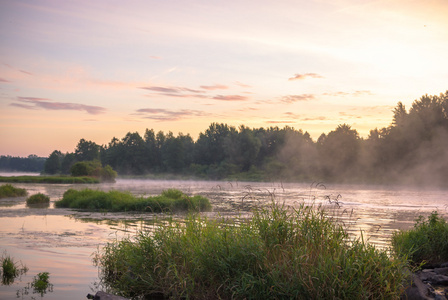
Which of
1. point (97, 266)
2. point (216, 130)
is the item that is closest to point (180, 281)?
point (97, 266)

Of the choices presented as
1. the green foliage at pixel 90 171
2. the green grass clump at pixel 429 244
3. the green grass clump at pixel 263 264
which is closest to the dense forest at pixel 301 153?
the green foliage at pixel 90 171

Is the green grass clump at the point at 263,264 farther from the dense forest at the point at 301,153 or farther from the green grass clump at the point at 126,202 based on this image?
the dense forest at the point at 301,153

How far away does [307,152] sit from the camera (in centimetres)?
12019

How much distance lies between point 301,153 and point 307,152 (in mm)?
2974

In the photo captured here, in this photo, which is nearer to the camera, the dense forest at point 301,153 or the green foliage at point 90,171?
the dense forest at point 301,153

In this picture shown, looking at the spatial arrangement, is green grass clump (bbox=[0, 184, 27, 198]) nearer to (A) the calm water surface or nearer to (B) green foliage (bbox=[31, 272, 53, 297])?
(A) the calm water surface

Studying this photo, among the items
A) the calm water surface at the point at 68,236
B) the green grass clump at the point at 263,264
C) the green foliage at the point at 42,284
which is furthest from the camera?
the calm water surface at the point at 68,236

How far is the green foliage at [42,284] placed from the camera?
1062cm

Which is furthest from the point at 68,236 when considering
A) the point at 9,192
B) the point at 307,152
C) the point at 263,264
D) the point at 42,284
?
the point at 307,152

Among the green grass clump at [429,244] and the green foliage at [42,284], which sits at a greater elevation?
the green grass clump at [429,244]

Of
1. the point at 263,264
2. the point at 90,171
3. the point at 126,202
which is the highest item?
the point at 90,171

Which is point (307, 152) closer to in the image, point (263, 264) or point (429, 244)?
point (429, 244)

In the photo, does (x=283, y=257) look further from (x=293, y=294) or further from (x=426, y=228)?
(x=426, y=228)

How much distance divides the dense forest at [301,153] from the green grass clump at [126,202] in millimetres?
63851
